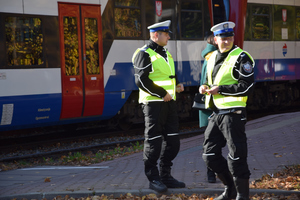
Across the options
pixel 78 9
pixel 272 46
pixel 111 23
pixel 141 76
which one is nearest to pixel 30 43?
pixel 78 9

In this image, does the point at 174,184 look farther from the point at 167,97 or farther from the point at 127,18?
the point at 127,18

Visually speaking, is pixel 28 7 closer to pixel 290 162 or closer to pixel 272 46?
pixel 290 162

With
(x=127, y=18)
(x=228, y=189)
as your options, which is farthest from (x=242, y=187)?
(x=127, y=18)

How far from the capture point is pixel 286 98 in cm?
1575

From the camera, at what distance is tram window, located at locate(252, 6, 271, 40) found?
13.6m

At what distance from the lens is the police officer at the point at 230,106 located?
4.51 meters

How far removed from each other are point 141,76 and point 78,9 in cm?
526

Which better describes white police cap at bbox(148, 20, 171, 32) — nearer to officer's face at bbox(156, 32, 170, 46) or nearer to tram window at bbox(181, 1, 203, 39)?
officer's face at bbox(156, 32, 170, 46)

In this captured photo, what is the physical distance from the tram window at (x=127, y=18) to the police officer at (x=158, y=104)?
18.0 feet

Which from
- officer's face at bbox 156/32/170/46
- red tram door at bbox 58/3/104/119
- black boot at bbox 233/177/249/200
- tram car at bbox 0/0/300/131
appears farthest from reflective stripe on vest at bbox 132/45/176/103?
red tram door at bbox 58/3/104/119

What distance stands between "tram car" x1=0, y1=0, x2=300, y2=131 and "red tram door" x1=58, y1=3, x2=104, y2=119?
0.02 metres

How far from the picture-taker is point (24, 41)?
9.31 m

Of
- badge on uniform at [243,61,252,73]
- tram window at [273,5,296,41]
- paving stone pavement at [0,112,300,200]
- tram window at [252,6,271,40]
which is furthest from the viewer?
tram window at [273,5,296,41]

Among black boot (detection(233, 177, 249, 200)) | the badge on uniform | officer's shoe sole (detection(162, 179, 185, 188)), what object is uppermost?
the badge on uniform
